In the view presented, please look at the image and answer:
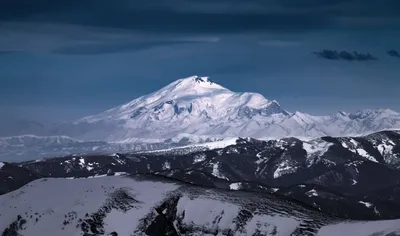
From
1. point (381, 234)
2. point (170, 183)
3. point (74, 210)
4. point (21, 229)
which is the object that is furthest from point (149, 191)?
point (381, 234)

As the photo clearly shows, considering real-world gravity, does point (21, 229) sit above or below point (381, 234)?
below

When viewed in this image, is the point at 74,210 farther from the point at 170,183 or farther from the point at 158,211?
the point at 170,183

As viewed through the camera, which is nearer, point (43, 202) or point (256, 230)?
Result: point (256, 230)

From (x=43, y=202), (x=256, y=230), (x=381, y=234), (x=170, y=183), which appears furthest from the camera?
(x=170, y=183)

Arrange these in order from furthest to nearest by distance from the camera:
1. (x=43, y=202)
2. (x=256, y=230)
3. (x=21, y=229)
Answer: (x=43, y=202) → (x=21, y=229) → (x=256, y=230)

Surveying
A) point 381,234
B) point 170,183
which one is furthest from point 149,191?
point 381,234

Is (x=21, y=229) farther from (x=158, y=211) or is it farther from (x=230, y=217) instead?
(x=230, y=217)
